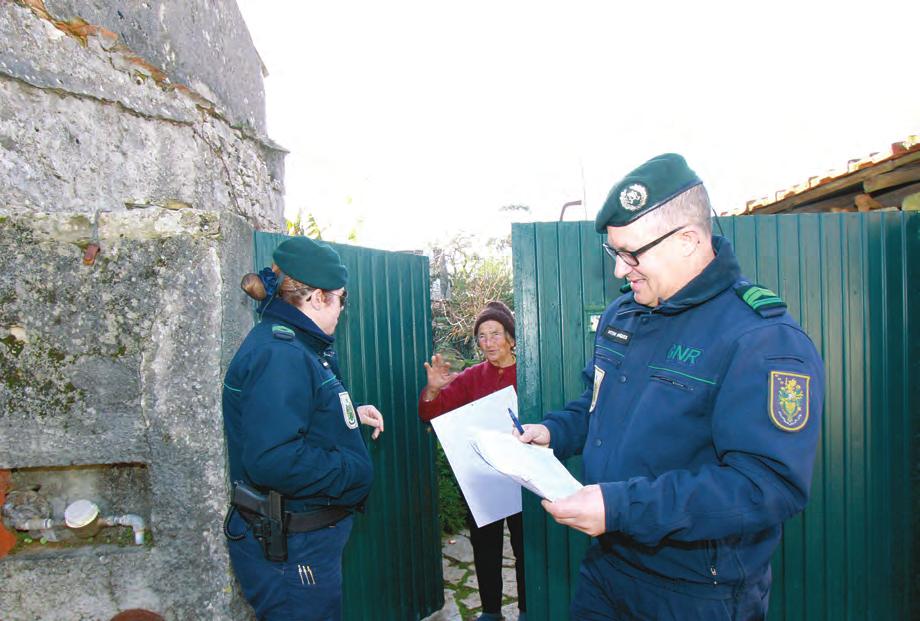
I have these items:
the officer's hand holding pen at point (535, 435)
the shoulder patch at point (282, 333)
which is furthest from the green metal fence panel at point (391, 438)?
the officer's hand holding pen at point (535, 435)

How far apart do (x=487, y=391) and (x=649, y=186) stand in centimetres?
215

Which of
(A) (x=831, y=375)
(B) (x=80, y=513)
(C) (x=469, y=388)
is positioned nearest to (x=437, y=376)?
(C) (x=469, y=388)

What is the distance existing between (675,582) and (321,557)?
123 centimetres

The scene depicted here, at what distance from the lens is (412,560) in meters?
3.69

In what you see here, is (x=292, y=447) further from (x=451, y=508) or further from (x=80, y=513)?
(x=451, y=508)

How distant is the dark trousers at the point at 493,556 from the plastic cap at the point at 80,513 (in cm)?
200

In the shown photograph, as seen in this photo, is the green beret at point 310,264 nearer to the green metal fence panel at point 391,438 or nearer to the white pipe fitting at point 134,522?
the green metal fence panel at point 391,438

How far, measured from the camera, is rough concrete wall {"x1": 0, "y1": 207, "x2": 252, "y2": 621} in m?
2.29

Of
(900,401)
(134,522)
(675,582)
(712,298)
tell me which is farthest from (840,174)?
(134,522)

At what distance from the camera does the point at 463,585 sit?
443 centimetres

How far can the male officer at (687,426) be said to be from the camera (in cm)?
144

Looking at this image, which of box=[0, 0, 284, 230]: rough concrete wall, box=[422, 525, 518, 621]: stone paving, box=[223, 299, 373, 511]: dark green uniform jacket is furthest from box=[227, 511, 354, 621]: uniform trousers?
box=[422, 525, 518, 621]: stone paving

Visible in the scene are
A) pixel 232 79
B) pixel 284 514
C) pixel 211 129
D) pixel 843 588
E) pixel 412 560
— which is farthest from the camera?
pixel 232 79

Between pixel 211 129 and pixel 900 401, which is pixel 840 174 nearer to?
pixel 900 401
